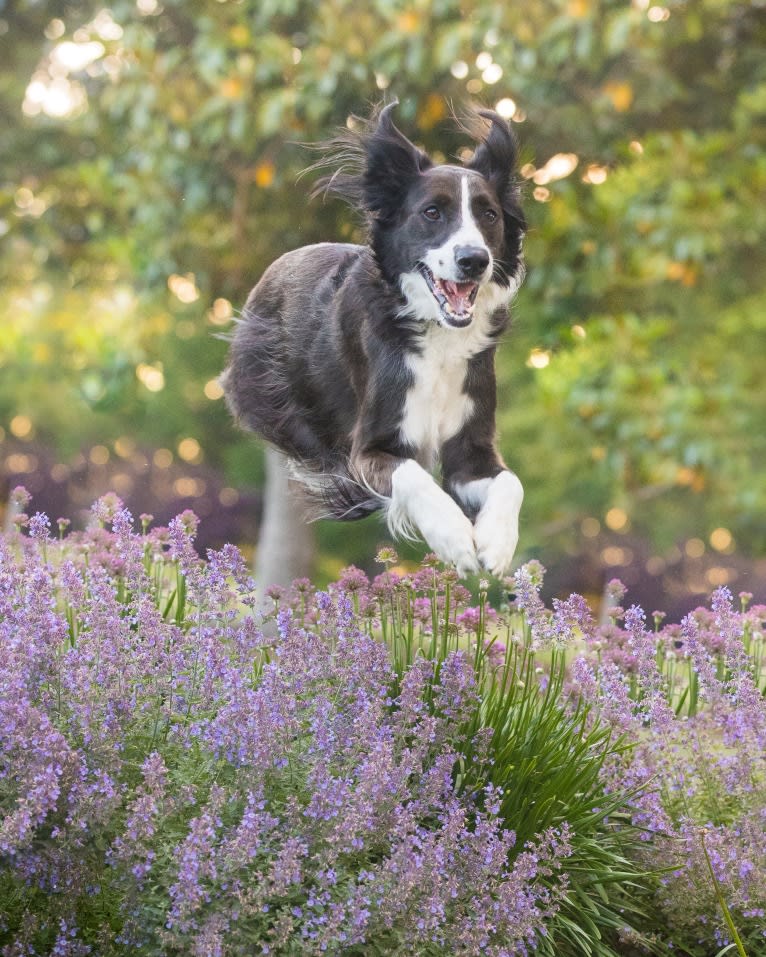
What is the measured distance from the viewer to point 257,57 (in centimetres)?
704

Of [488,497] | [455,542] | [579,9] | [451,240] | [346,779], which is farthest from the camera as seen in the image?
[579,9]

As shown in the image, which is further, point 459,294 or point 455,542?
point 459,294

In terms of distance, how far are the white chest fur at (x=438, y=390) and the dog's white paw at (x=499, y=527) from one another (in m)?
0.30

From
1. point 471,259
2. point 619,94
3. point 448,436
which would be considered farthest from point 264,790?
point 619,94

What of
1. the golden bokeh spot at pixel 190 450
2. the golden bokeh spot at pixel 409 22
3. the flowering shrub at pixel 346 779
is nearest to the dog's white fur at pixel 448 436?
the flowering shrub at pixel 346 779

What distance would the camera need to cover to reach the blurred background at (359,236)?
6.50m

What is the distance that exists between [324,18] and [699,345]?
464 centimetres

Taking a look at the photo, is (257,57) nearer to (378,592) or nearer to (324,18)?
(324,18)

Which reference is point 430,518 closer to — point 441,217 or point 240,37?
point 441,217

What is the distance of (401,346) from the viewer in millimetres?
3338

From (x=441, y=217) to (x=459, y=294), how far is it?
199 millimetres

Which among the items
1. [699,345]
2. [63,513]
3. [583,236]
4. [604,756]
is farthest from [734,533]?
[604,756]

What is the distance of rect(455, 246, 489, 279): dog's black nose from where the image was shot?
9.80 ft

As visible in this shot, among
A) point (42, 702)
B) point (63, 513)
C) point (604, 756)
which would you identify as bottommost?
point (42, 702)
